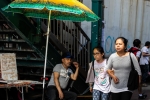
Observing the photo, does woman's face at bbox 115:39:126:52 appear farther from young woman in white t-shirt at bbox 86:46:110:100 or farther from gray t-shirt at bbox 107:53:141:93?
young woman in white t-shirt at bbox 86:46:110:100

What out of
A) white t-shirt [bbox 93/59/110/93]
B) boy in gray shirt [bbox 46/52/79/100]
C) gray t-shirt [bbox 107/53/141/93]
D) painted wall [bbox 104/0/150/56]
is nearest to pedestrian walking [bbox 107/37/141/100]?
gray t-shirt [bbox 107/53/141/93]

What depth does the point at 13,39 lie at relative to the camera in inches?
249

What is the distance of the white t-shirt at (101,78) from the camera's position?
5.64 m

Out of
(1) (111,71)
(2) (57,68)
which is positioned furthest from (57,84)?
(1) (111,71)

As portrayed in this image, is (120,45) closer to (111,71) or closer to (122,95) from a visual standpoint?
(111,71)

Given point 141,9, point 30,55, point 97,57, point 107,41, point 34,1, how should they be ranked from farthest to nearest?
point 141,9 < point 107,41 < point 30,55 < point 97,57 < point 34,1

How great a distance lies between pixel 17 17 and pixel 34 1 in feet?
3.94

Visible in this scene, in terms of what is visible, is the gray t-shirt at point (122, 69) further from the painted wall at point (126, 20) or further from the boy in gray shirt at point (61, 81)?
the painted wall at point (126, 20)

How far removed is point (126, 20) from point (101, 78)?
6607 millimetres

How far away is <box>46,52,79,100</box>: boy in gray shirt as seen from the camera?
607 centimetres

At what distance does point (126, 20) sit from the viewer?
38.9ft

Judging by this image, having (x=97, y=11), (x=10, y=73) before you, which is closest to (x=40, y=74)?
(x=10, y=73)

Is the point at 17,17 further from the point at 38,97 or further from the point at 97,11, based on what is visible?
the point at 38,97

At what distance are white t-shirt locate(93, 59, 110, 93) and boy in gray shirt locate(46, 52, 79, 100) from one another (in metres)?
0.70
